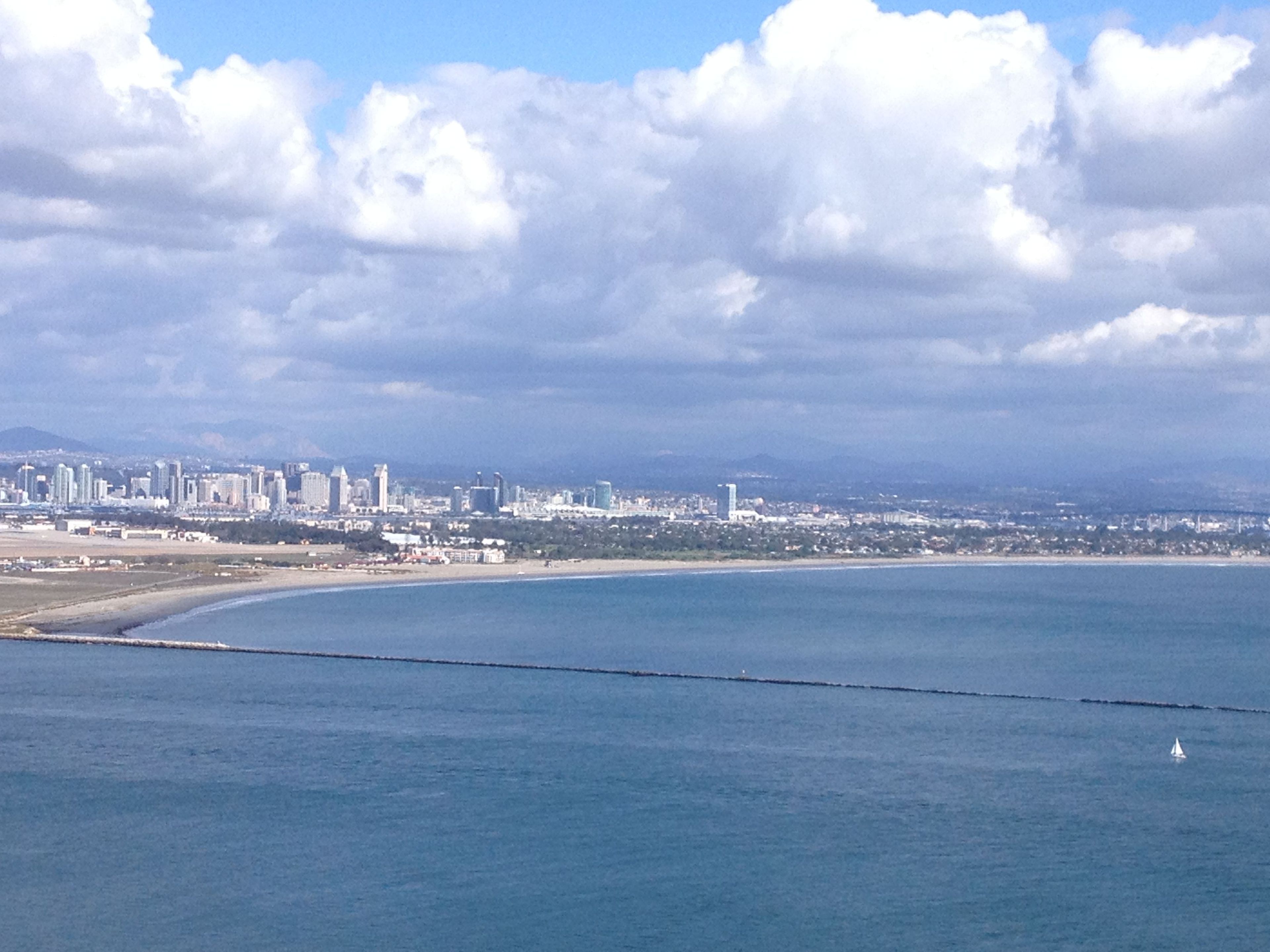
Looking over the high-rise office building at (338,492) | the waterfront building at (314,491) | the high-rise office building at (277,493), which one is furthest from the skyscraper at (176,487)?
the high-rise office building at (338,492)

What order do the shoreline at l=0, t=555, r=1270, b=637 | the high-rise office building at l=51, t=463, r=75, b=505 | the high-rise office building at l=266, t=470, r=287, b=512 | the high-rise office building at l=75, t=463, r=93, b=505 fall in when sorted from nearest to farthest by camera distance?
1. the shoreline at l=0, t=555, r=1270, b=637
2. the high-rise office building at l=266, t=470, r=287, b=512
3. the high-rise office building at l=75, t=463, r=93, b=505
4. the high-rise office building at l=51, t=463, r=75, b=505

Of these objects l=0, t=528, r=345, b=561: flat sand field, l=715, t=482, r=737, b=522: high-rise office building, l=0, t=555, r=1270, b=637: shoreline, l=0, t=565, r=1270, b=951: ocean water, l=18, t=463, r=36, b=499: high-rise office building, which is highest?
l=18, t=463, r=36, b=499: high-rise office building

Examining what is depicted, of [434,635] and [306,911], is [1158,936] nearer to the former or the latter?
[306,911]

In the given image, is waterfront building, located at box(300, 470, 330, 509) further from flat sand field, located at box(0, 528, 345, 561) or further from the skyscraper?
flat sand field, located at box(0, 528, 345, 561)

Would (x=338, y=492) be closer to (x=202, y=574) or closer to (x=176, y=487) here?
(x=176, y=487)

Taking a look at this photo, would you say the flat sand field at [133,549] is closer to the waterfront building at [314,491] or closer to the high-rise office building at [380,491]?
the waterfront building at [314,491]

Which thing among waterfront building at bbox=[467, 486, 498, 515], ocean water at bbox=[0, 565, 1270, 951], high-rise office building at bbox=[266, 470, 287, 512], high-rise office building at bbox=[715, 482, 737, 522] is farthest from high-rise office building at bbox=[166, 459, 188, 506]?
ocean water at bbox=[0, 565, 1270, 951]

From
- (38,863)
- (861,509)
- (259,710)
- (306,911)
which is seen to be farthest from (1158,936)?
(861,509)
